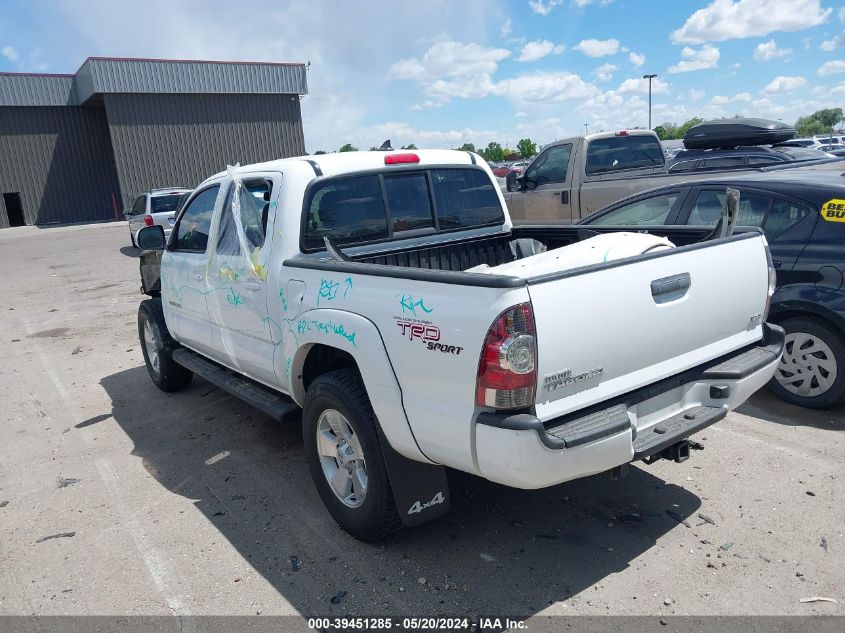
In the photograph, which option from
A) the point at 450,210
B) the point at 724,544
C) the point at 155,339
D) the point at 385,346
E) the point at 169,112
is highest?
the point at 169,112

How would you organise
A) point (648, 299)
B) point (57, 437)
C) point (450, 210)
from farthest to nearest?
point (57, 437)
point (450, 210)
point (648, 299)

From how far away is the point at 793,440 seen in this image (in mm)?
4477

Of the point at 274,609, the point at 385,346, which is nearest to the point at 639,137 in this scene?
the point at 385,346

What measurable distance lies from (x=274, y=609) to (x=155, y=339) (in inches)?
150

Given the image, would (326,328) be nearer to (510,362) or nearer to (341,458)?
(341,458)

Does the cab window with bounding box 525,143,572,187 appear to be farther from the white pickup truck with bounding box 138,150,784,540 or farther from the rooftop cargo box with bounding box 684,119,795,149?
the white pickup truck with bounding box 138,150,784,540

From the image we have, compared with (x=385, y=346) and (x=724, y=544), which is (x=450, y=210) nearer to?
(x=385, y=346)

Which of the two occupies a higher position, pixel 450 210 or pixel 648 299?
pixel 450 210

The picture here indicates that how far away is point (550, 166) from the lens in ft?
34.1

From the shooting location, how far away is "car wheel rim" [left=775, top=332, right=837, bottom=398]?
4.76 metres

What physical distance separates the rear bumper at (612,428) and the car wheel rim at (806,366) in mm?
1682

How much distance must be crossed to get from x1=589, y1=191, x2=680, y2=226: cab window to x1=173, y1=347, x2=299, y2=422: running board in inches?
135

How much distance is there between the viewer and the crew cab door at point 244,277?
4.13m

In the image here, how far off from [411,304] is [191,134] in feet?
114
